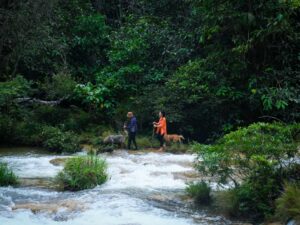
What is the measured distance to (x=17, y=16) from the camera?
66.2 ft

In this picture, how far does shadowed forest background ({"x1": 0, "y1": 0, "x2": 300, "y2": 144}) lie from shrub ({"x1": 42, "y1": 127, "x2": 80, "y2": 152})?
1.51 feet

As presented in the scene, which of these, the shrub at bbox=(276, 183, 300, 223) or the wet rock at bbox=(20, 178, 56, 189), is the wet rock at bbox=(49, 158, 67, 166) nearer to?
the wet rock at bbox=(20, 178, 56, 189)

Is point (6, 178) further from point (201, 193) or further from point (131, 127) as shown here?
point (131, 127)

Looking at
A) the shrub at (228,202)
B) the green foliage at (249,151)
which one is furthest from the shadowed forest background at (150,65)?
the shrub at (228,202)

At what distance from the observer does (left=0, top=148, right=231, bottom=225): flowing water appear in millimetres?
11180

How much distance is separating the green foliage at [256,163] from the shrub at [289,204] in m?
0.59

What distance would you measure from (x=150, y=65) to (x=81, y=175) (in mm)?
13602

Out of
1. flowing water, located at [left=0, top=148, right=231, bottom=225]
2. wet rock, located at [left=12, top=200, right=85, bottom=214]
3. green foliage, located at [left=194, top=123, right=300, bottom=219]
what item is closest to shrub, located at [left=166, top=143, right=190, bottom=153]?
flowing water, located at [left=0, top=148, right=231, bottom=225]

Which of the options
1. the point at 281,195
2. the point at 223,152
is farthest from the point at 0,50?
→ the point at 281,195

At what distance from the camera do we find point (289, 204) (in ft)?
33.2

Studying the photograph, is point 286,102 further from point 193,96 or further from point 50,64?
point 50,64

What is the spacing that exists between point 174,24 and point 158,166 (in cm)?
1212

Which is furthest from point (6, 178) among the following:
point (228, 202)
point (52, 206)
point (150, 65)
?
point (150, 65)

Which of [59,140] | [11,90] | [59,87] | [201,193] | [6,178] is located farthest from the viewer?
[59,87]
